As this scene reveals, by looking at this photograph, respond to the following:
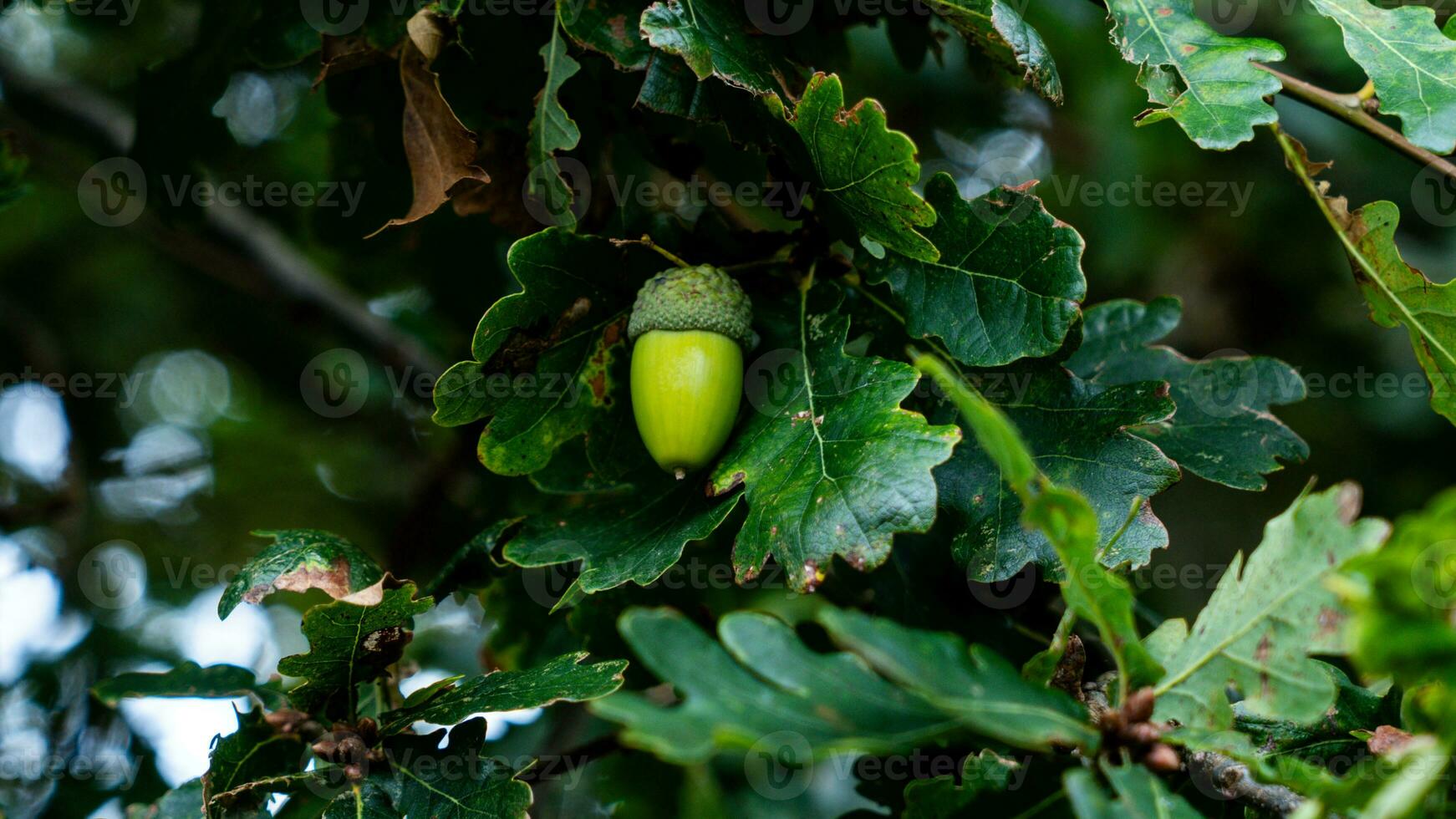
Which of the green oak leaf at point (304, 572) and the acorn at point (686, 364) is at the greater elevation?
the acorn at point (686, 364)

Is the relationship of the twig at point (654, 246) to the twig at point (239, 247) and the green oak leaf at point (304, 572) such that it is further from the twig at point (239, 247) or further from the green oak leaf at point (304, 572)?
the twig at point (239, 247)

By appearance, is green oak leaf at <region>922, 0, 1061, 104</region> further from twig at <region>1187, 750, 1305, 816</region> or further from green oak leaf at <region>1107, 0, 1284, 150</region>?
twig at <region>1187, 750, 1305, 816</region>

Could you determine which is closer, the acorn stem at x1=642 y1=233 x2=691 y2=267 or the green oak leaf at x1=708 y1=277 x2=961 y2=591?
the green oak leaf at x1=708 y1=277 x2=961 y2=591

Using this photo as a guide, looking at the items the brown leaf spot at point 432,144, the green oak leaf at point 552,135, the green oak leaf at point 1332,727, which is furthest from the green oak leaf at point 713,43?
the green oak leaf at point 1332,727

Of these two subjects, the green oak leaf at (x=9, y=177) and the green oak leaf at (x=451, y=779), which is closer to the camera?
the green oak leaf at (x=451, y=779)

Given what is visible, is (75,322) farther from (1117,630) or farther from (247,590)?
(1117,630)

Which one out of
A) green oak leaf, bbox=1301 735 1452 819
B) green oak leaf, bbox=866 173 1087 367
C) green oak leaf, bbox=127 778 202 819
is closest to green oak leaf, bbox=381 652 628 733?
green oak leaf, bbox=127 778 202 819
